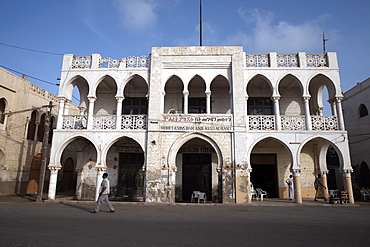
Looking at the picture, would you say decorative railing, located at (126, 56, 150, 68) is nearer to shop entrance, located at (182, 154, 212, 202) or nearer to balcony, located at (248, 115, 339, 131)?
shop entrance, located at (182, 154, 212, 202)

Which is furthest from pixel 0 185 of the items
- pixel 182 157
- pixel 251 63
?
pixel 251 63

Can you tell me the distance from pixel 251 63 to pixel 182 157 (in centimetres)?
677

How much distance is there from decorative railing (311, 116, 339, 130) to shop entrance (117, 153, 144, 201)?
33.4 ft

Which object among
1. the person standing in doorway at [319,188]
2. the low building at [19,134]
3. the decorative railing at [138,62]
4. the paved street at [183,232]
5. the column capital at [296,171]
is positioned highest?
the decorative railing at [138,62]

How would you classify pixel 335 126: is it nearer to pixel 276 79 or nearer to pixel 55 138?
pixel 276 79

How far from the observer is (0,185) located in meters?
15.2

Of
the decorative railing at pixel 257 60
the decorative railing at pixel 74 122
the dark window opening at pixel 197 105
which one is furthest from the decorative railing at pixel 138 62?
the decorative railing at pixel 257 60

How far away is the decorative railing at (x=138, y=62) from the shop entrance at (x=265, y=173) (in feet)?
28.1

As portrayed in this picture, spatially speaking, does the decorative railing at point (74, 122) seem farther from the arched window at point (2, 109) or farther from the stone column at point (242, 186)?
the stone column at point (242, 186)

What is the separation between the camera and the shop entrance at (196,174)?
48.8 ft

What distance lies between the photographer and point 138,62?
14.1 m

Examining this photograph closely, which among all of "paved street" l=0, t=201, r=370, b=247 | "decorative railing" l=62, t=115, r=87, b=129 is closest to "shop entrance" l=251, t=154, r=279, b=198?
"paved street" l=0, t=201, r=370, b=247

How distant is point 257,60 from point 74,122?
10779 millimetres

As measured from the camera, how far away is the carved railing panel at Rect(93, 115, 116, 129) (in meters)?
13.4
